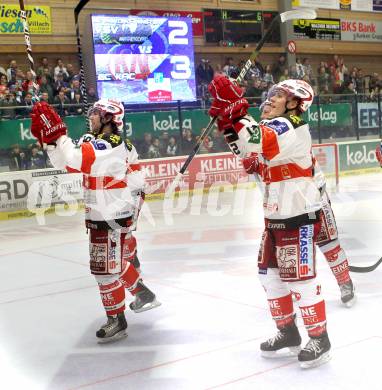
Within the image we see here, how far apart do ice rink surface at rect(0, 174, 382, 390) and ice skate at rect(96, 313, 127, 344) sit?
7 cm

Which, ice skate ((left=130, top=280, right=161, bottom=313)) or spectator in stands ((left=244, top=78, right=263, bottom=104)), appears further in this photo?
spectator in stands ((left=244, top=78, right=263, bottom=104))

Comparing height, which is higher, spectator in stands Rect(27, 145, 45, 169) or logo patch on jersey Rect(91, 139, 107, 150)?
logo patch on jersey Rect(91, 139, 107, 150)

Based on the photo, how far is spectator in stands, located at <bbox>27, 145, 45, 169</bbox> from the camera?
11641mm

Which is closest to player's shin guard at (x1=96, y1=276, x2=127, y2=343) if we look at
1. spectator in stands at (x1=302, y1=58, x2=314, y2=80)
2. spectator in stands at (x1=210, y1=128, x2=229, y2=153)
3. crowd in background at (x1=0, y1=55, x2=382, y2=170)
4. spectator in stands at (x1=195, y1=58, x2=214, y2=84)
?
crowd in background at (x1=0, y1=55, x2=382, y2=170)

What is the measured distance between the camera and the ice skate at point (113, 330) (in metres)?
4.31

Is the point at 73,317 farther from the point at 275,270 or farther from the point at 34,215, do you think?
the point at 34,215

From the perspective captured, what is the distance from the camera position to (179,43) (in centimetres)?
1817

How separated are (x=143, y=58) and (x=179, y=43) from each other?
1459 millimetres

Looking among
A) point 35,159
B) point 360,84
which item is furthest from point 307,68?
point 35,159

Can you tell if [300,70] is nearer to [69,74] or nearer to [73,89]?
[69,74]

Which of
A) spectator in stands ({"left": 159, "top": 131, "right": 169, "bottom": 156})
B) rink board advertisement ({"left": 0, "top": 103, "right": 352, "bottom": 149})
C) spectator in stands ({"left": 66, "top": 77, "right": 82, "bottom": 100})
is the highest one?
spectator in stands ({"left": 66, "top": 77, "right": 82, "bottom": 100})

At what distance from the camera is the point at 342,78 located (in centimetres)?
2167

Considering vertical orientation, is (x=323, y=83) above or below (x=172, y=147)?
above

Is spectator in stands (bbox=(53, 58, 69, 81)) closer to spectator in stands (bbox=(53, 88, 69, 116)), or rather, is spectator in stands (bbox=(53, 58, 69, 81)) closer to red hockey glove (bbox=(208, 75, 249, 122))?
spectator in stands (bbox=(53, 88, 69, 116))
